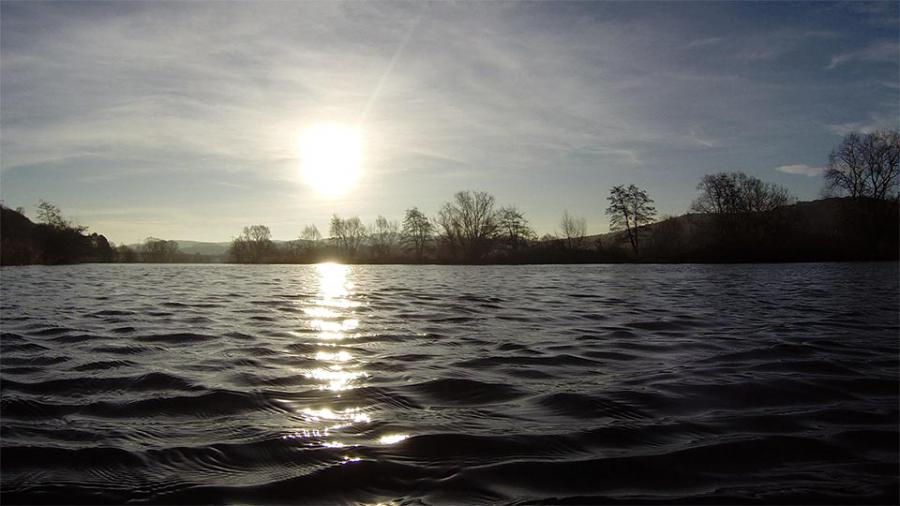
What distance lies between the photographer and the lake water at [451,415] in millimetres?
2744

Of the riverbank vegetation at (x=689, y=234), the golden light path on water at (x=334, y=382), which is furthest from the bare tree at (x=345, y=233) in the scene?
the golden light path on water at (x=334, y=382)

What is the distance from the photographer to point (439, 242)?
318ft

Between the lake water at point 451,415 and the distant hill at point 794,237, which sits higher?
the distant hill at point 794,237

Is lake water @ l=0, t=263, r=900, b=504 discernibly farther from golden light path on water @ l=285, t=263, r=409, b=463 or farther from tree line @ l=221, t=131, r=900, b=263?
tree line @ l=221, t=131, r=900, b=263

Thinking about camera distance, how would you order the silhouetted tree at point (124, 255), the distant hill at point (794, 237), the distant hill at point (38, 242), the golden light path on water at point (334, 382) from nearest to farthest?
the golden light path on water at point (334, 382) < the distant hill at point (794, 237) < the distant hill at point (38, 242) < the silhouetted tree at point (124, 255)

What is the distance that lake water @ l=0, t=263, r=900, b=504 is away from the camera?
2.74 metres

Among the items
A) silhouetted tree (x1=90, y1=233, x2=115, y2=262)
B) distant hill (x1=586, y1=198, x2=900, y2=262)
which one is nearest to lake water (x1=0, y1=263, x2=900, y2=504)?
distant hill (x1=586, y1=198, x2=900, y2=262)

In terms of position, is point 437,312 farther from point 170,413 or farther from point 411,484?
point 411,484

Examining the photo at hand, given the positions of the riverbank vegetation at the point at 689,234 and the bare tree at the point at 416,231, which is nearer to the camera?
the riverbank vegetation at the point at 689,234

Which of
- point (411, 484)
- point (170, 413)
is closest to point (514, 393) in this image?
point (411, 484)

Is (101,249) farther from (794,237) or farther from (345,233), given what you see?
(794,237)

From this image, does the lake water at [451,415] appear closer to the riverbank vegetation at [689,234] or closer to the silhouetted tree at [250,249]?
the riverbank vegetation at [689,234]

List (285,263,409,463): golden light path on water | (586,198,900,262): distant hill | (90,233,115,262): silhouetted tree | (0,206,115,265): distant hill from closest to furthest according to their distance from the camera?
(285,263,409,463): golden light path on water, (586,198,900,262): distant hill, (0,206,115,265): distant hill, (90,233,115,262): silhouetted tree

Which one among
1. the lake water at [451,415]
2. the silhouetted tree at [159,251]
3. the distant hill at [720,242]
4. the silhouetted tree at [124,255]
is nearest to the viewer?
the lake water at [451,415]
